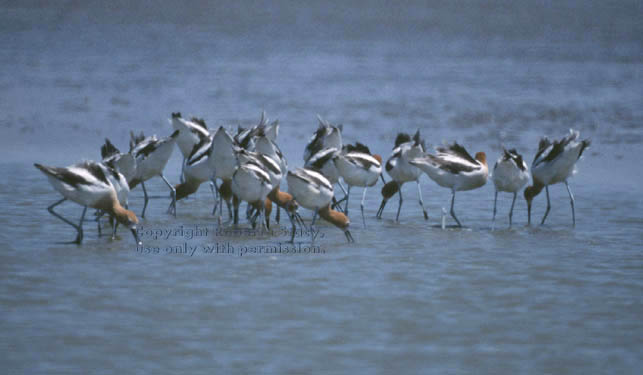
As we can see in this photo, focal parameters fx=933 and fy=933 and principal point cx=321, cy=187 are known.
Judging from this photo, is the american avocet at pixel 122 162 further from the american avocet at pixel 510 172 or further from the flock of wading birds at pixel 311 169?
the american avocet at pixel 510 172

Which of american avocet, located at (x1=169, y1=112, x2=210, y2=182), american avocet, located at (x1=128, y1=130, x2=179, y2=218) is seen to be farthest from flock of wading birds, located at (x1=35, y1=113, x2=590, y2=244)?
american avocet, located at (x1=169, y1=112, x2=210, y2=182)

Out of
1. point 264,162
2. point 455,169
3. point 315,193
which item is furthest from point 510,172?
point 264,162

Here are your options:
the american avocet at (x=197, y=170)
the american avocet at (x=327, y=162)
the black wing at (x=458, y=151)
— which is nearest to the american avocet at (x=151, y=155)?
the american avocet at (x=197, y=170)

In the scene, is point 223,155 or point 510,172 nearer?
point 223,155

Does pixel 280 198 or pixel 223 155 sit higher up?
pixel 223 155

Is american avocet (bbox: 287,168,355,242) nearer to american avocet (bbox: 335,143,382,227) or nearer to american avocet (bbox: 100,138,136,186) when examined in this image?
american avocet (bbox: 335,143,382,227)

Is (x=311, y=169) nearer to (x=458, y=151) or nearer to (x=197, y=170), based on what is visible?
(x=197, y=170)

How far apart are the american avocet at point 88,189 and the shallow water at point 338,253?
0.78ft

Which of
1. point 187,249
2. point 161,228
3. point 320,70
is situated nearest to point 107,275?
point 187,249

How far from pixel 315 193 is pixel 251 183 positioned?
685 millimetres

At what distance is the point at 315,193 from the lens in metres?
9.70

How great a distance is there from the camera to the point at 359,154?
1130 cm

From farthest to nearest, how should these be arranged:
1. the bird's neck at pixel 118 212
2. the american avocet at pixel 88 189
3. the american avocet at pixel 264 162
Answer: the american avocet at pixel 264 162
the bird's neck at pixel 118 212
the american avocet at pixel 88 189

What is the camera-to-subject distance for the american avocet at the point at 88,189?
29.6ft
